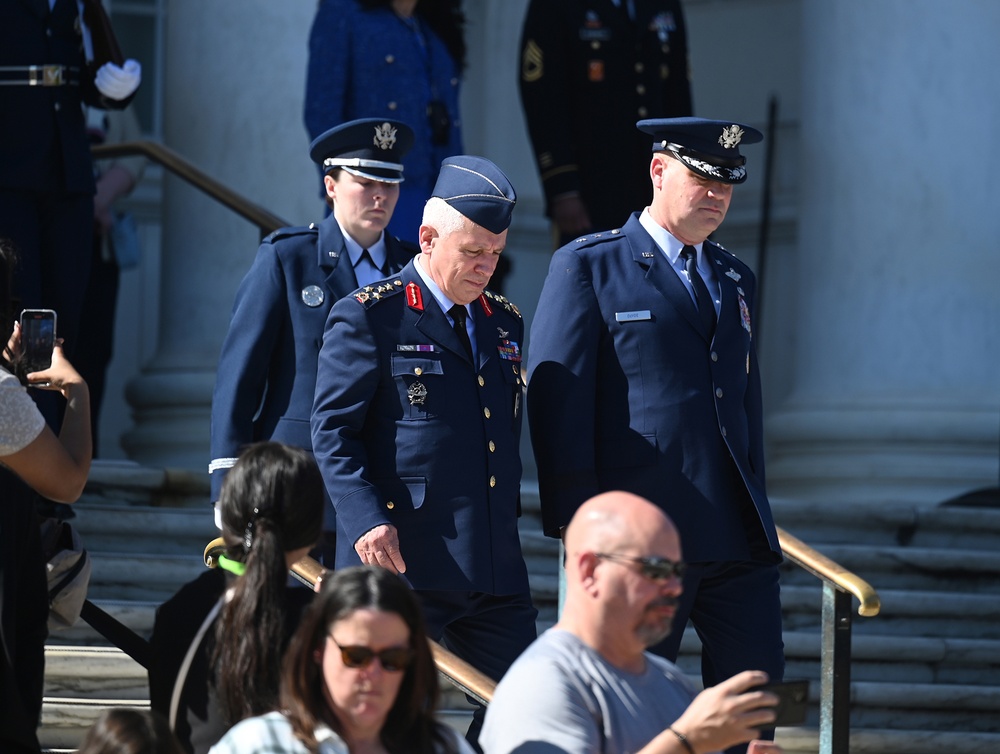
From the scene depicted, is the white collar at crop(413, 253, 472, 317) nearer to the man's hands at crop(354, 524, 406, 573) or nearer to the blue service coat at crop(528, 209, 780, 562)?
the blue service coat at crop(528, 209, 780, 562)

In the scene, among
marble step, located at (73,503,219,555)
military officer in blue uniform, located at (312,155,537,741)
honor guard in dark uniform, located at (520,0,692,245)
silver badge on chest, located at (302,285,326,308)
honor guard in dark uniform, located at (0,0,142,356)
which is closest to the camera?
military officer in blue uniform, located at (312,155,537,741)

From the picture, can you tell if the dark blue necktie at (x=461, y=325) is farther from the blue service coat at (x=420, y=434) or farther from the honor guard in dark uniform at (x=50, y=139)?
the honor guard in dark uniform at (x=50, y=139)

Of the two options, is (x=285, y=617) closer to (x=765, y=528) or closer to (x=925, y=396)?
(x=765, y=528)

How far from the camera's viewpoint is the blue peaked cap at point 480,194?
4.75 m

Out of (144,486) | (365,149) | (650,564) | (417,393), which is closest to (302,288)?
(365,149)

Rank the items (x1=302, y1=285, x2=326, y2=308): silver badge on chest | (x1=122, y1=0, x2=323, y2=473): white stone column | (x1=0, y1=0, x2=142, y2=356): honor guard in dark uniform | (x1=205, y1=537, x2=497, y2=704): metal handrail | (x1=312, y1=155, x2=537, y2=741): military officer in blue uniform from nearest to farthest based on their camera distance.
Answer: (x1=205, y1=537, x2=497, y2=704): metal handrail < (x1=312, y1=155, x2=537, y2=741): military officer in blue uniform < (x1=302, y1=285, x2=326, y2=308): silver badge on chest < (x1=0, y1=0, x2=142, y2=356): honor guard in dark uniform < (x1=122, y1=0, x2=323, y2=473): white stone column

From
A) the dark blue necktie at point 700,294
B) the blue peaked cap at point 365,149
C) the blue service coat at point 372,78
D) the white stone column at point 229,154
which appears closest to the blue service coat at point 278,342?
the blue peaked cap at point 365,149

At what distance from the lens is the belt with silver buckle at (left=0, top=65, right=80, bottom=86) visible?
20.8ft

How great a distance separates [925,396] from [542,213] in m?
2.86

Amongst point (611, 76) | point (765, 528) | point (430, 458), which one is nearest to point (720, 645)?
point (765, 528)

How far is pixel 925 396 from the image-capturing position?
8.42 meters

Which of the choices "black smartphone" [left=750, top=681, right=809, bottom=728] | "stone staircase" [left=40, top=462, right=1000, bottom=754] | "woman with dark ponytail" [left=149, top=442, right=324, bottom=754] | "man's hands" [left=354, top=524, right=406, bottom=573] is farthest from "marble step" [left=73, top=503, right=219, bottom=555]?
"black smartphone" [left=750, top=681, right=809, bottom=728]

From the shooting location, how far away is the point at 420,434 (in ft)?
15.5

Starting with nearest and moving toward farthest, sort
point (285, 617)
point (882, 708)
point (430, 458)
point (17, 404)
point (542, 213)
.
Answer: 1. point (285, 617)
2. point (17, 404)
3. point (430, 458)
4. point (882, 708)
5. point (542, 213)
